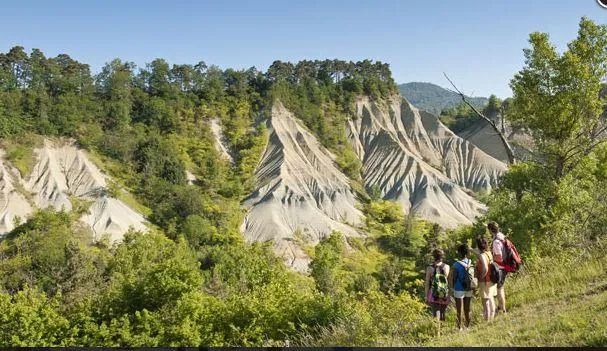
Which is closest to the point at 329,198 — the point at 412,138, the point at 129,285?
the point at 412,138

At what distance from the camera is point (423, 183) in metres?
69.1

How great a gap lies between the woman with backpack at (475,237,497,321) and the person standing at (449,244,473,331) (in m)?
0.21

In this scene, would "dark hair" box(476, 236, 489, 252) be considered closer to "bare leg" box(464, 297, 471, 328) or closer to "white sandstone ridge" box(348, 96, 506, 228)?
"bare leg" box(464, 297, 471, 328)

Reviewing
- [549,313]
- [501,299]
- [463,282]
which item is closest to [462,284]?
[463,282]

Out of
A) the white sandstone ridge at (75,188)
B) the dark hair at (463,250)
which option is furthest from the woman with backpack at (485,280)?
the white sandstone ridge at (75,188)

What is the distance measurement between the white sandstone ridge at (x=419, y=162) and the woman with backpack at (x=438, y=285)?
182 ft

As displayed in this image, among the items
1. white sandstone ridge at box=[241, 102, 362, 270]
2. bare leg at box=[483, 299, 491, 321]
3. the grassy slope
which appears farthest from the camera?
white sandstone ridge at box=[241, 102, 362, 270]

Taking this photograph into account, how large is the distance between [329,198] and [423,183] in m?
14.8

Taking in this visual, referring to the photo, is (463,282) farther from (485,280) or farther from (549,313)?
(549,313)

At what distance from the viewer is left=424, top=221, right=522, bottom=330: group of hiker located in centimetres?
796

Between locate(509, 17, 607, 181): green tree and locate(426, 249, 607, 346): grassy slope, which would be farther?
locate(509, 17, 607, 181): green tree

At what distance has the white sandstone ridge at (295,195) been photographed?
53938mm

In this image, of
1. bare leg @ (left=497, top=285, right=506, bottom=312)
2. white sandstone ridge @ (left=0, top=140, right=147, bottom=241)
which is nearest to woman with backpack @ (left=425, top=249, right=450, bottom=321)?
bare leg @ (left=497, top=285, right=506, bottom=312)

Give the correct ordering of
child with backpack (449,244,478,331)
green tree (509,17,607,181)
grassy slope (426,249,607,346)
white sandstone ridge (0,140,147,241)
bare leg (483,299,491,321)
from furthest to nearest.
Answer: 1. white sandstone ridge (0,140,147,241)
2. green tree (509,17,607,181)
3. child with backpack (449,244,478,331)
4. bare leg (483,299,491,321)
5. grassy slope (426,249,607,346)
